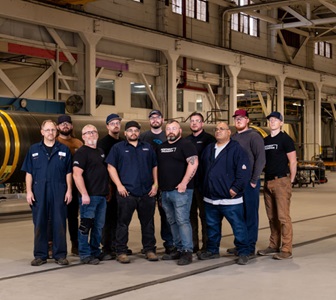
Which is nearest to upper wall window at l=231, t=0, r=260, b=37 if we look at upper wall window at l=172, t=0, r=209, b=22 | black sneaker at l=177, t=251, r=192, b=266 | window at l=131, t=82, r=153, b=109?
upper wall window at l=172, t=0, r=209, b=22

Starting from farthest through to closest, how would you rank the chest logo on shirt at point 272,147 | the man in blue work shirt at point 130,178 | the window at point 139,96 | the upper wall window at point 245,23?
the upper wall window at point 245,23 → the window at point 139,96 → the chest logo on shirt at point 272,147 → the man in blue work shirt at point 130,178

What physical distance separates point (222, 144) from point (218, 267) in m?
1.69

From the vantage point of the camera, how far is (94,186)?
7660mm

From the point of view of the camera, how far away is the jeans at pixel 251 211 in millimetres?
8070

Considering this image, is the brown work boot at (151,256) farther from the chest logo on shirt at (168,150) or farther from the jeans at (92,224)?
the chest logo on shirt at (168,150)

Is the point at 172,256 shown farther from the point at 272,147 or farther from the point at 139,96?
the point at 139,96

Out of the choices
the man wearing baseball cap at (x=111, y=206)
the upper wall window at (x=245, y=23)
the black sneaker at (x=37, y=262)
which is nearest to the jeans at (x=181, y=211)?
the man wearing baseball cap at (x=111, y=206)

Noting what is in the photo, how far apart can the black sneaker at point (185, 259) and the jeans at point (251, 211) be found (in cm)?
97

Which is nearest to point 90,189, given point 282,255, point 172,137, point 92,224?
point 92,224

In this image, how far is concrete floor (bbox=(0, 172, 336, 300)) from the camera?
6094 mm

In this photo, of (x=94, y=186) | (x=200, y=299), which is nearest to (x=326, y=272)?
(x=200, y=299)

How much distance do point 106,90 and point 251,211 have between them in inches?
646

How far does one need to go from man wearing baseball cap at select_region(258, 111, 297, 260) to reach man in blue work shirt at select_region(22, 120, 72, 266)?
292 centimetres

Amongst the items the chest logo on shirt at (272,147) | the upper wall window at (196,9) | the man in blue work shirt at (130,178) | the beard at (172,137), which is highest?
the upper wall window at (196,9)
